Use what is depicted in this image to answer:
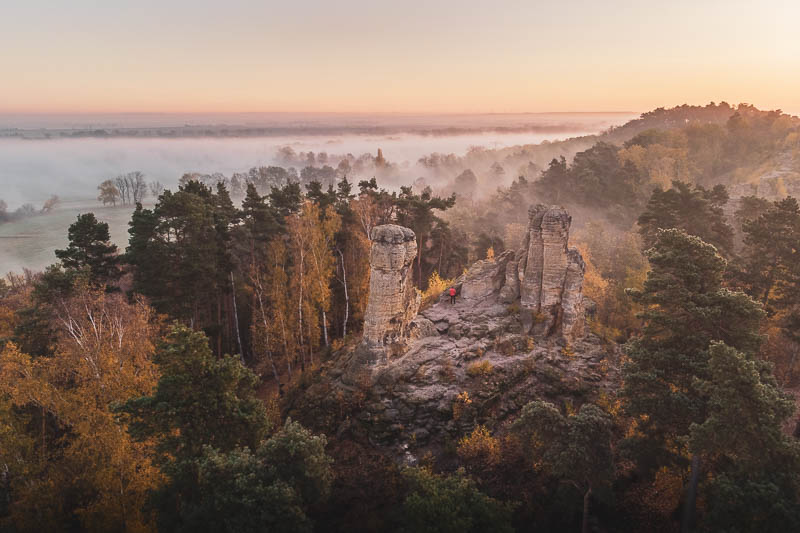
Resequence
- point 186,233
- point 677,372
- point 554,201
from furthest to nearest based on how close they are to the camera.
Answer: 1. point 554,201
2. point 186,233
3. point 677,372

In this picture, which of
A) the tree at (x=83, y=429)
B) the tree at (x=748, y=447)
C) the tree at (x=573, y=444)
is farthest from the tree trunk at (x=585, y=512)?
the tree at (x=83, y=429)

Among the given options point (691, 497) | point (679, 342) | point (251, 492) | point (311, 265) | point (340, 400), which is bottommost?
point (691, 497)

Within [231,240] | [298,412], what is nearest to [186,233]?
[231,240]

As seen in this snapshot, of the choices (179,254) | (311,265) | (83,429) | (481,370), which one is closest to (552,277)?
(481,370)

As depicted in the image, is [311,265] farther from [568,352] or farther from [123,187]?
[123,187]

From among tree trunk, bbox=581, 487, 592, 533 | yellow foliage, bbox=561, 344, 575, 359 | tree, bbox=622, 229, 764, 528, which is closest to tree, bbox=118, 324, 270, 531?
tree trunk, bbox=581, 487, 592, 533

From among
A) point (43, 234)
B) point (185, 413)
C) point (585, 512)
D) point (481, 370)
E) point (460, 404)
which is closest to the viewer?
point (185, 413)

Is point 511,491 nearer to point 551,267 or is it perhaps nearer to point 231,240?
point 551,267
